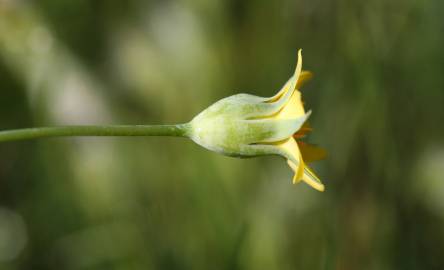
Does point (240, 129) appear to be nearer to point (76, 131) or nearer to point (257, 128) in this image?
point (257, 128)

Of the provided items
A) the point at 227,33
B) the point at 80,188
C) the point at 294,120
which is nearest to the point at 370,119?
the point at 227,33

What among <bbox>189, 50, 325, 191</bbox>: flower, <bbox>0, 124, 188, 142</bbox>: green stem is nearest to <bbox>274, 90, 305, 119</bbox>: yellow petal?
<bbox>189, 50, 325, 191</bbox>: flower

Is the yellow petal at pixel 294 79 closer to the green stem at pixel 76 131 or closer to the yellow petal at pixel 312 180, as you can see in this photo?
the yellow petal at pixel 312 180

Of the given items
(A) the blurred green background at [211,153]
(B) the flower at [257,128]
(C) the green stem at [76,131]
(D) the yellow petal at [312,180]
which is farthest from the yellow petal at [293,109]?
(A) the blurred green background at [211,153]

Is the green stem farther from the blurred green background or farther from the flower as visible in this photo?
the blurred green background

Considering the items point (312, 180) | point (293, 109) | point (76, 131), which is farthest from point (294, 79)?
point (76, 131)

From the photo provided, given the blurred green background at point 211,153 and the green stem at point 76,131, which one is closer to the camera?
the green stem at point 76,131
